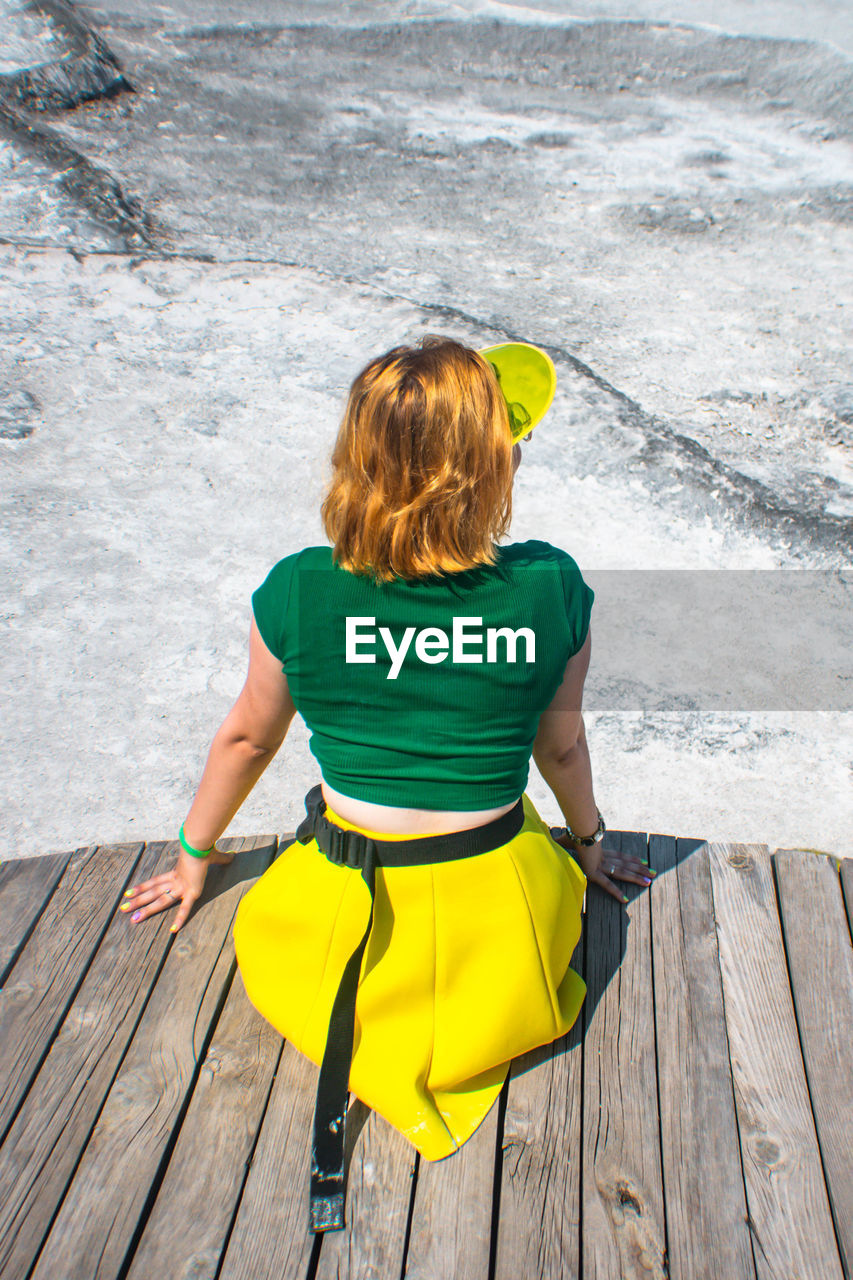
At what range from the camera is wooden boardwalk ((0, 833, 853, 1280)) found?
1.37 metres

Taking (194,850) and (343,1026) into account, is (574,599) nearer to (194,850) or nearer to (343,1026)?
(343,1026)

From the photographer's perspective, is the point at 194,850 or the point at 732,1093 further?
the point at 194,850

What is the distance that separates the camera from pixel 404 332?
4.64 meters

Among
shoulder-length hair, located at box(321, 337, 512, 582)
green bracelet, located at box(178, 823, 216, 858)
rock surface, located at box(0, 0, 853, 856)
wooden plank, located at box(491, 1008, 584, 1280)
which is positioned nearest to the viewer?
shoulder-length hair, located at box(321, 337, 512, 582)

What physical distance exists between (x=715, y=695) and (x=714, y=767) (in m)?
0.31

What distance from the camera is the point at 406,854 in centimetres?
143

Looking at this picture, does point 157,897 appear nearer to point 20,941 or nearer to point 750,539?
point 20,941

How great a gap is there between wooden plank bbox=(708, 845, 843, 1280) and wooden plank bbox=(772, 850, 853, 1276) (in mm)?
19

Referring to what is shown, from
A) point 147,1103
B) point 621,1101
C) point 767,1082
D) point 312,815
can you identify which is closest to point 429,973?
point 312,815

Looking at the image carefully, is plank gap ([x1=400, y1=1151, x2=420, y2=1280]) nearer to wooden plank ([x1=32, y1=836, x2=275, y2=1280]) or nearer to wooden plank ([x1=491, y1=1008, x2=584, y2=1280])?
wooden plank ([x1=491, y1=1008, x2=584, y2=1280])

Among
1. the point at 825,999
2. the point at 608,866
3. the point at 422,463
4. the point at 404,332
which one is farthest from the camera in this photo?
the point at 404,332

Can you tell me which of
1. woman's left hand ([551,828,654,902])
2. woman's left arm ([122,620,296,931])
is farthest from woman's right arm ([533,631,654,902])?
woman's left arm ([122,620,296,931])

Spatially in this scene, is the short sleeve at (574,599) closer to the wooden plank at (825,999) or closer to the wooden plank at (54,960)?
the wooden plank at (825,999)

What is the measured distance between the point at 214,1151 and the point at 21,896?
29.4 inches
